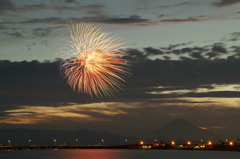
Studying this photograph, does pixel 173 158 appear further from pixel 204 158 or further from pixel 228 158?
pixel 228 158

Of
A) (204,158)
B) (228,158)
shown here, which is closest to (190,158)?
(204,158)

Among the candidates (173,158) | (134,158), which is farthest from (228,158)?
(134,158)

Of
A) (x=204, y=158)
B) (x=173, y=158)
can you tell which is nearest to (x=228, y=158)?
(x=204, y=158)

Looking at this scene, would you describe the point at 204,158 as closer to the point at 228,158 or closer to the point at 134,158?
the point at 228,158

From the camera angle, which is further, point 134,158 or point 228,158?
point 134,158

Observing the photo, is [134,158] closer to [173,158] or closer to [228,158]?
[173,158]
